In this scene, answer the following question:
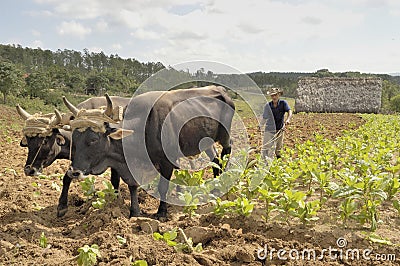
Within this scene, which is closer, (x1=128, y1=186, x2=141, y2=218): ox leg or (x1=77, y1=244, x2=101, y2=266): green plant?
(x1=77, y1=244, x2=101, y2=266): green plant

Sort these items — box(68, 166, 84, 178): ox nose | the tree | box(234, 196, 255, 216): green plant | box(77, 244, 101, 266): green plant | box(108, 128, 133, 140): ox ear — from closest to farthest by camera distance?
box(77, 244, 101, 266): green plant
box(234, 196, 255, 216): green plant
box(68, 166, 84, 178): ox nose
box(108, 128, 133, 140): ox ear
the tree

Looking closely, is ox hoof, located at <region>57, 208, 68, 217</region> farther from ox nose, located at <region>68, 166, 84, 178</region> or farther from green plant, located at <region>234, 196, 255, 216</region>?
green plant, located at <region>234, 196, 255, 216</region>

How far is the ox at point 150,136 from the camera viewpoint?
4555mm

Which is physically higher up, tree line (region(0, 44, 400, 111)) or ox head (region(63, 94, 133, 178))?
tree line (region(0, 44, 400, 111))

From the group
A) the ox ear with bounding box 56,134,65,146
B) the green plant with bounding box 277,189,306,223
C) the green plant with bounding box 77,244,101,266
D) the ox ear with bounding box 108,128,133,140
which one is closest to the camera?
the green plant with bounding box 77,244,101,266

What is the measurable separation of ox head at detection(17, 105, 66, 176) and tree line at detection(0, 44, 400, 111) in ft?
4.70

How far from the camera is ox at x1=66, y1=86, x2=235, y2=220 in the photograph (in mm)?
4555

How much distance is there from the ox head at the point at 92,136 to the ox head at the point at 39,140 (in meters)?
0.62

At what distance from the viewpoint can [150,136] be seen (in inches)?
198

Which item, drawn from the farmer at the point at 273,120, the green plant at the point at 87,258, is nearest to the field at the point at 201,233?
the green plant at the point at 87,258

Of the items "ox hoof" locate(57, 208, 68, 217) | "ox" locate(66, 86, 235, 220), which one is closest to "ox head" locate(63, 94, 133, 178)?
"ox" locate(66, 86, 235, 220)

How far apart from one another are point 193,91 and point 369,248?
355 centimetres

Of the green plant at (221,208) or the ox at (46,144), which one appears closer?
the green plant at (221,208)

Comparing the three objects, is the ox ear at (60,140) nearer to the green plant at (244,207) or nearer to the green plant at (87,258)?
the green plant at (87,258)
